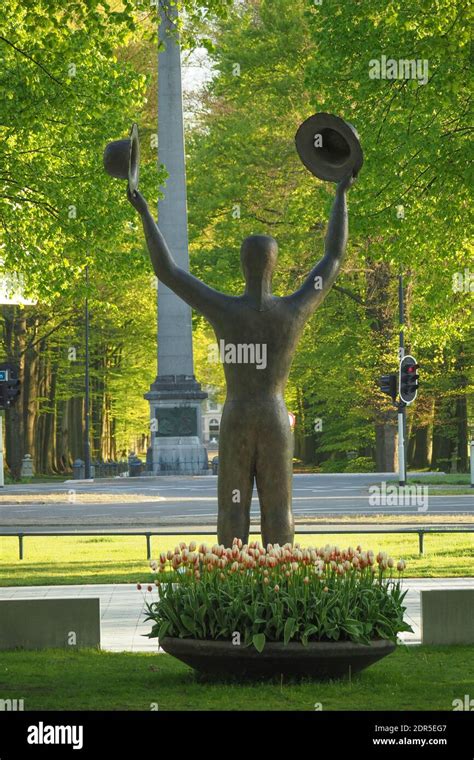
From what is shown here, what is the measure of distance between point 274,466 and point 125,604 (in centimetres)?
650

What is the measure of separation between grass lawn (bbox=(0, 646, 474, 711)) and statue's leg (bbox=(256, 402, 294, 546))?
47.5 inches

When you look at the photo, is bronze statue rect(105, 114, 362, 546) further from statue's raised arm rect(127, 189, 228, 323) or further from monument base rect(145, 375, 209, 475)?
monument base rect(145, 375, 209, 475)

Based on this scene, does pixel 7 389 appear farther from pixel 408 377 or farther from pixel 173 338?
pixel 173 338

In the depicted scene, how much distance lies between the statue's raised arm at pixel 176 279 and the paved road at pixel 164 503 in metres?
17.0

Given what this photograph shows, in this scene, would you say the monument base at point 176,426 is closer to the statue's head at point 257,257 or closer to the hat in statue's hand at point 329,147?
the hat in statue's hand at point 329,147

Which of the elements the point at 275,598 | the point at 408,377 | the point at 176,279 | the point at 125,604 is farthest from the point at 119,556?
the point at 408,377

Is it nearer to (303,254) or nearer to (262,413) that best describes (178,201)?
(303,254)

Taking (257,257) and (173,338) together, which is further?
(173,338)

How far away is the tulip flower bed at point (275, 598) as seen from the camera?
385 inches

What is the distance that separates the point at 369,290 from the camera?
4972 centimetres

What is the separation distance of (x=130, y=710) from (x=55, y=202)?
1641cm

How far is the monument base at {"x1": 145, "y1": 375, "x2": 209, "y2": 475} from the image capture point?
47.3m

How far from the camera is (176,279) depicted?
1084 centimetres

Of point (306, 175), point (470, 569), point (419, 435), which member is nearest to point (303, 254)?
point (306, 175)
